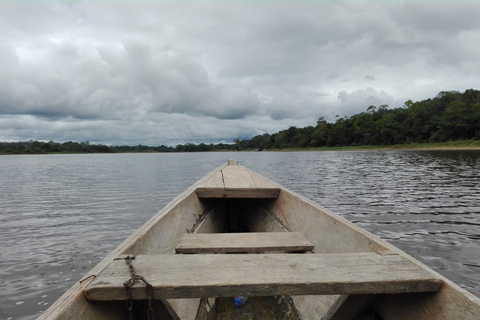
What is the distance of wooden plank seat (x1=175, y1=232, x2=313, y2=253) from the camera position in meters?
2.90

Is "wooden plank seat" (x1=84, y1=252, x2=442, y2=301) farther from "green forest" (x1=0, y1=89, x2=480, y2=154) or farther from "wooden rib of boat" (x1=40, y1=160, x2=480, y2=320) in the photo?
"green forest" (x1=0, y1=89, x2=480, y2=154)

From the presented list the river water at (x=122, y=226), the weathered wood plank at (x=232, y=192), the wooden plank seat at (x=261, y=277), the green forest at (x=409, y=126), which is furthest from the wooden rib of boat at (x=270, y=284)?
the green forest at (x=409, y=126)

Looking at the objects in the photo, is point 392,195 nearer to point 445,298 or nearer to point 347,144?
point 445,298

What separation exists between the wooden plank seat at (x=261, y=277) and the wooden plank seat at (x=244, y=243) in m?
0.95

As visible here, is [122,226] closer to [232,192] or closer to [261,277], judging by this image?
[232,192]

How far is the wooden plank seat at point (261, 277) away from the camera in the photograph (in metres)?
1.62

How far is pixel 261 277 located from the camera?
171 centimetres

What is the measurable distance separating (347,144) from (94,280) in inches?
4364

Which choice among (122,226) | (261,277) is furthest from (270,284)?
(122,226)

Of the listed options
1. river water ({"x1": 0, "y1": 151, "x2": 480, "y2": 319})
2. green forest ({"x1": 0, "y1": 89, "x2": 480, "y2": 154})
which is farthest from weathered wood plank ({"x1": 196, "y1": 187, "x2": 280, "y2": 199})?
green forest ({"x1": 0, "y1": 89, "x2": 480, "y2": 154})

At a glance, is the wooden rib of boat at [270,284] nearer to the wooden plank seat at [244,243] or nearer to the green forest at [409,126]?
the wooden plank seat at [244,243]

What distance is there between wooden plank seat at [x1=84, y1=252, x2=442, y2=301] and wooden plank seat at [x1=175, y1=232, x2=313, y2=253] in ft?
3.10

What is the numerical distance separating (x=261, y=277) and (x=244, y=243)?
52.5 inches

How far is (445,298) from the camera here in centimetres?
166
